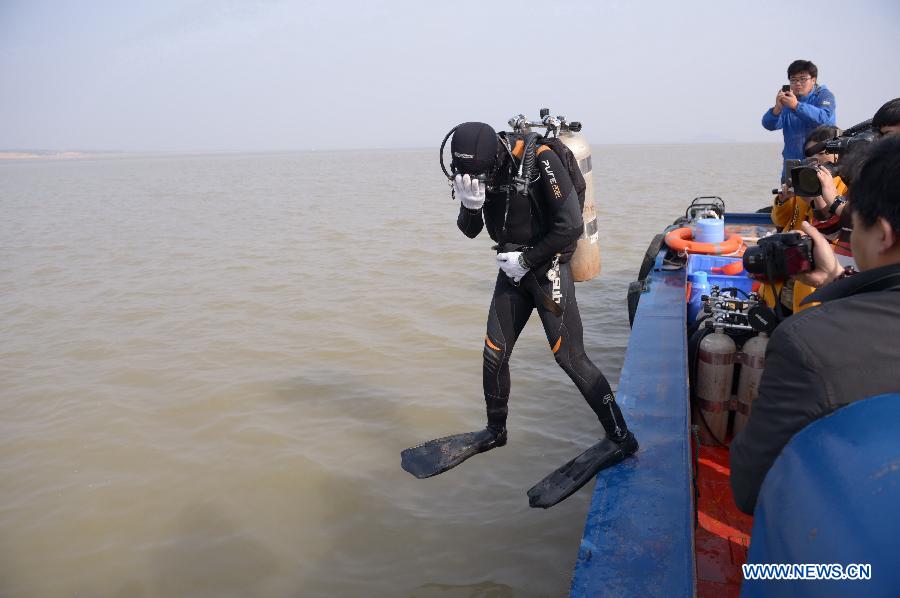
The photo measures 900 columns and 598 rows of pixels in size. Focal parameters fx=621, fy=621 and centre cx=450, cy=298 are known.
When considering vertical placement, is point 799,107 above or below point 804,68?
below

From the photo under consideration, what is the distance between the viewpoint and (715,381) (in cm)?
358

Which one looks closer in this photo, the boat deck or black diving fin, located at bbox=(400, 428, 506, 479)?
the boat deck

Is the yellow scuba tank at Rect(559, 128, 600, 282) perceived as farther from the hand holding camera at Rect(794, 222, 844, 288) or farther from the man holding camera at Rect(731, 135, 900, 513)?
the man holding camera at Rect(731, 135, 900, 513)

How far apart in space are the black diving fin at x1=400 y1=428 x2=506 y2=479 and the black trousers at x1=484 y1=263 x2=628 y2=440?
0.51 feet

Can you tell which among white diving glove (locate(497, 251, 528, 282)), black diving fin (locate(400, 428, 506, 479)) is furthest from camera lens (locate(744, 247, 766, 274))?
black diving fin (locate(400, 428, 506, 479))

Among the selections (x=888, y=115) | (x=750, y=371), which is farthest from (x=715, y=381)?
(x=888, y=115)

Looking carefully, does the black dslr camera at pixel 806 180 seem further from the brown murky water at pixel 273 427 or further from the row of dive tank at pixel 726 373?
the brown murky water at pixel 273 427

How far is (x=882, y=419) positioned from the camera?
3.67 feet

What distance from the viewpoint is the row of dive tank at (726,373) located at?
3.46 meters

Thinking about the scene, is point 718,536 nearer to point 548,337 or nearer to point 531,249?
point 548,337

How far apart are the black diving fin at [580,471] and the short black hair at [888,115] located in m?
1.87

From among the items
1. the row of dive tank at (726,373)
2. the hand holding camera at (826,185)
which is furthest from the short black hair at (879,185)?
the row of dive tank at (726,373)

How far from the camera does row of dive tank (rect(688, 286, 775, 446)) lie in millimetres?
3461

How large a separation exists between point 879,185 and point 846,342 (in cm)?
38
